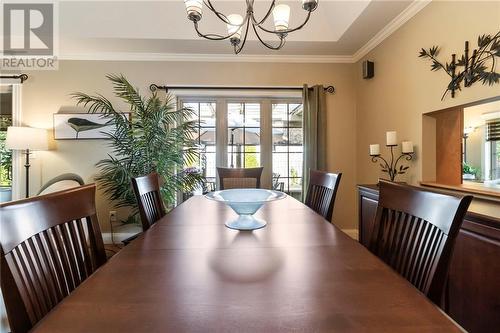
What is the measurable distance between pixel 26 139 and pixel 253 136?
2723mm

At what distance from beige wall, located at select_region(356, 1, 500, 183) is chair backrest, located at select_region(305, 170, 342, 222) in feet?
3.67

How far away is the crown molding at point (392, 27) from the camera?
2338 mm

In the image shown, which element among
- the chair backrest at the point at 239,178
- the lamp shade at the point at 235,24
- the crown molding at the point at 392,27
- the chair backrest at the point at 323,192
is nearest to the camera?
the chair backrest at the point at 323,192

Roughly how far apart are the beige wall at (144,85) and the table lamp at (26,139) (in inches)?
11.3

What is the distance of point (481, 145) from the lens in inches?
116

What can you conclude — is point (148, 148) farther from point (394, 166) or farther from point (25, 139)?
point (394, 166)

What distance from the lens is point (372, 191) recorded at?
2297mm

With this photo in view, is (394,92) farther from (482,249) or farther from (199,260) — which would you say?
(199,260)

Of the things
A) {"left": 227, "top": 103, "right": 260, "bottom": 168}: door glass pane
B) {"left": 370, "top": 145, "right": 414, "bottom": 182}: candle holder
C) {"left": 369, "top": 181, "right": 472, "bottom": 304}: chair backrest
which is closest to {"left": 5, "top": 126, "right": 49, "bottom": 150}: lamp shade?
{"left": 227, "top": 103, "right": 260, "bottom": 168}: door glass pane

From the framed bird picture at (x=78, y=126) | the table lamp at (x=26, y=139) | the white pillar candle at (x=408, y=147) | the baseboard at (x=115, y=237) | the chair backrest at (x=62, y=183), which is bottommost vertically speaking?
the baseboard at (x=115, y=237)

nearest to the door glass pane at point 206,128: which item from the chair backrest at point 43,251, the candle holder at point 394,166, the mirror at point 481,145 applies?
the candle holder at point 394,166

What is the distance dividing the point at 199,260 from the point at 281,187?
2.78m

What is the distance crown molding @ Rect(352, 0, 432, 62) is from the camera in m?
2.34

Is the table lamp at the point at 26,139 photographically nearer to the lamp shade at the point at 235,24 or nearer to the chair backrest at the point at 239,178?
the chair backrest at the point at 239,178
